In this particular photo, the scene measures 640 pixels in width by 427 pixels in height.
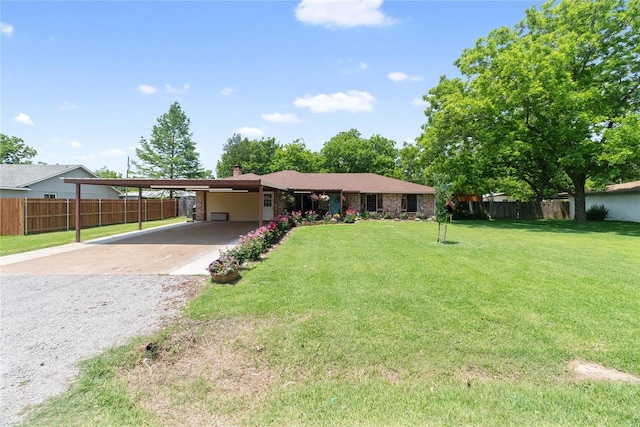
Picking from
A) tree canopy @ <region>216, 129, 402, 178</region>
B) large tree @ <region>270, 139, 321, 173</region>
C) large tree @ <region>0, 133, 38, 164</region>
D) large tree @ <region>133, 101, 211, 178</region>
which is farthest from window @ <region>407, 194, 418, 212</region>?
large tree @ <region>0, 133, 38, 164</region>

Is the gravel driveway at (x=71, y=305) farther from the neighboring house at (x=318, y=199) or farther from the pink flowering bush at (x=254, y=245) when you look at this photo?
the neighboring house at (x=318, y=199)

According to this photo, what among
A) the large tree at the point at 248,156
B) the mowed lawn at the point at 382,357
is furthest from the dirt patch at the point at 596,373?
the large tree at the point at 248,156

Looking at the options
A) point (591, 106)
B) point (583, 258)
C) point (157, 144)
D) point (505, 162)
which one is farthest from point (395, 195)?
point (157, 144)

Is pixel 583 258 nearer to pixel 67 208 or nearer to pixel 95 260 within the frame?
pixel 95 260

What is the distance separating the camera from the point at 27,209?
47.7 ft

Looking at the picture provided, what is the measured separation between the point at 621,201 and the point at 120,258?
94.8 ft

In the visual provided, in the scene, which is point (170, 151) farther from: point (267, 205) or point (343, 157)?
point (267, 205)

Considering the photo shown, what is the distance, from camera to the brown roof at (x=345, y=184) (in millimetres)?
22234

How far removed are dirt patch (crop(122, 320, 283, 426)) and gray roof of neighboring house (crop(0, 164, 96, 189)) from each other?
22.4 meters

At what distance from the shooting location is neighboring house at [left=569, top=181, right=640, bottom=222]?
2055 centimetres

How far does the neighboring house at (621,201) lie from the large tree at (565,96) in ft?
11.3

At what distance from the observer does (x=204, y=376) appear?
327 centimetres

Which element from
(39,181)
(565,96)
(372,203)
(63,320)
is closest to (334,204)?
(372,203)

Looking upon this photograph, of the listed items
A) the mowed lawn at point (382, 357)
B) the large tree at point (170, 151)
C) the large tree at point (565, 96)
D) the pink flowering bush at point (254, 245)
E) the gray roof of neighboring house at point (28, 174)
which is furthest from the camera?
the large tree at point (170, 151)
